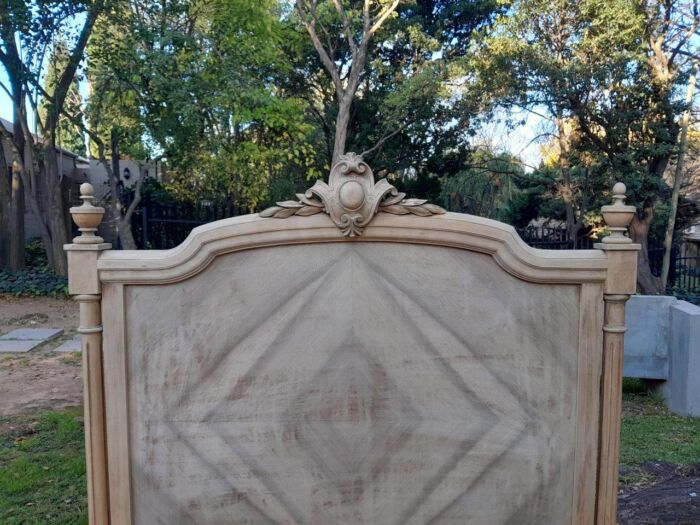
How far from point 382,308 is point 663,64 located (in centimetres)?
1305

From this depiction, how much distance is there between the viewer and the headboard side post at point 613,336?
2.59 meters

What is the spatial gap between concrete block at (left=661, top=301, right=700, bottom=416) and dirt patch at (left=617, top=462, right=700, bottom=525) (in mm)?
1930

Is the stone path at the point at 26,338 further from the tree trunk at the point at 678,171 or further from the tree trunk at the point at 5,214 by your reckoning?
the tree trunk at the point at 678,171

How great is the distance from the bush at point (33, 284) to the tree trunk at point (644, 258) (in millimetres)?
12324

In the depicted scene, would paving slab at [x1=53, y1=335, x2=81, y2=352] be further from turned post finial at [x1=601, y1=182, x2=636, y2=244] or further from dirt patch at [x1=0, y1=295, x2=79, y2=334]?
turned post finial at [x1=601, y1=182, x2=636, y2=244]

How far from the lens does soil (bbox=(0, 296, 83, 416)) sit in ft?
20.2

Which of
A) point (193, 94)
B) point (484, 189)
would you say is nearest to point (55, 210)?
point (193, 94)

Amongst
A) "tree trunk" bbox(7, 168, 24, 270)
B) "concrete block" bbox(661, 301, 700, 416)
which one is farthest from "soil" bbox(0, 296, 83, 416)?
"concrete block" bbox(661, 301, 700, 416)

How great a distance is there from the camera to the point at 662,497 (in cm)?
376

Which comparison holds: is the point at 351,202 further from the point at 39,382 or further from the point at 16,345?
the point at 16,345

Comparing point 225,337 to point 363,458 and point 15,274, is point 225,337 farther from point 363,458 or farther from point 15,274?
point 15,274

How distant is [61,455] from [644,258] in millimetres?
12608

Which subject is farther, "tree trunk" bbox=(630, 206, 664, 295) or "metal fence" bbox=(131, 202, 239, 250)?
"tree trunk" bbox=(630, 206, 664, 295)

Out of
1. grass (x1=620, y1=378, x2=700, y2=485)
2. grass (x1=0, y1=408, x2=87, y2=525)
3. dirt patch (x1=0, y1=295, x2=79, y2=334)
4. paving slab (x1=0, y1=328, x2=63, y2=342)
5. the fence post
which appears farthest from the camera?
the fence post
